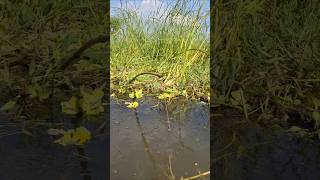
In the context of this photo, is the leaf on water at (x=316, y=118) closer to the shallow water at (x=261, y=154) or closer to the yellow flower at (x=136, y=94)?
the shallow water at (x=261, y=154)

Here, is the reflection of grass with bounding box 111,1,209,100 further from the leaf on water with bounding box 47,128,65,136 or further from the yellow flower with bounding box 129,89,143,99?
the leaf on water with bounding box 47,128,65,136

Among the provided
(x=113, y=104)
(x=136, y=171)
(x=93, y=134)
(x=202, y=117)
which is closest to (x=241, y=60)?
(x=202, y=117)

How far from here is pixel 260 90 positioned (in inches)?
80.7

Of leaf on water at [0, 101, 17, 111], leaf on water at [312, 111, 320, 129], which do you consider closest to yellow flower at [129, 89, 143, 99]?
leaf on water at [0, 101, 17, 111]

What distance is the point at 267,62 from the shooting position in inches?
85.0

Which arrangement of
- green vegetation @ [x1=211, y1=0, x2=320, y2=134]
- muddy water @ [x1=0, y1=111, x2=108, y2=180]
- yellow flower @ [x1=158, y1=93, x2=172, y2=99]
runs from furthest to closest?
yellow flower @ [x1=158, y1=93, x2=172, y2=99] < green vegetation @ [x1=211, y1=0, x2=320, y2=134] < muddy water @ [x1=0, y1=111, x2=108, y2=180]

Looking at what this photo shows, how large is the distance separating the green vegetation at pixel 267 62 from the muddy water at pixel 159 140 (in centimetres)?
17

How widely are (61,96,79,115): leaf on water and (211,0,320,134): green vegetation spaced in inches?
21.6

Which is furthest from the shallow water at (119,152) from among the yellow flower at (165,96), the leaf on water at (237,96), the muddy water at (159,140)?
the yellow flower at (165,96)

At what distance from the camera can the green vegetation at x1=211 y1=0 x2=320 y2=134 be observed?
1.96m

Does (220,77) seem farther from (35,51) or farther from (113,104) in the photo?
(35,51)

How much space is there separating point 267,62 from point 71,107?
0.84 metres

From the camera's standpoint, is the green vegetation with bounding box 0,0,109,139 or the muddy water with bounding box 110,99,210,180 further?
the green vegetation with bounding box 0,0,109,139

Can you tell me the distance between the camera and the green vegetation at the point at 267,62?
196cm
